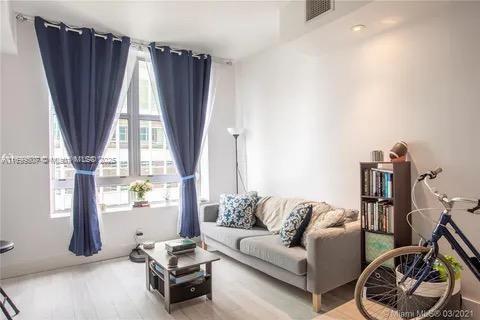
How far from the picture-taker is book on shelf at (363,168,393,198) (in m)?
2.63

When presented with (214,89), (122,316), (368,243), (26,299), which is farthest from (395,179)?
(26,299)

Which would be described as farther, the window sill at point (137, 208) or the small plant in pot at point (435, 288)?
the window sill at point (137, 208)

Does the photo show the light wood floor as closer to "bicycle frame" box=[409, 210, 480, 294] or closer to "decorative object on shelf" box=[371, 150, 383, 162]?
"bicycle frame" box=[409, 210, 480, 294]

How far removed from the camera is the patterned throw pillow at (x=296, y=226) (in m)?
2.91

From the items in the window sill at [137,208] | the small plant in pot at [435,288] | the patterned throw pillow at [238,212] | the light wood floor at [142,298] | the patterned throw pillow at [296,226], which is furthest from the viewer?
the window sill at [137,208]

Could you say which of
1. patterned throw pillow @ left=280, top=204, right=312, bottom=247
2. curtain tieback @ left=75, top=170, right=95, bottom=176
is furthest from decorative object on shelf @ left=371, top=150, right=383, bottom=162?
curtain tieback @ left=75, top=170, right=95, bottom=176

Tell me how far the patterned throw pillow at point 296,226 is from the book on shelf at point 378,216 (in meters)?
0.50

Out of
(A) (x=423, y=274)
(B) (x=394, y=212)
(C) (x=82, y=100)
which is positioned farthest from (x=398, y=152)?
(C) (x=82, y=100)

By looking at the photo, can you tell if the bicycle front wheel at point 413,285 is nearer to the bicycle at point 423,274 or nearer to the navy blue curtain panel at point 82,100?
the bicycle at point 423,274

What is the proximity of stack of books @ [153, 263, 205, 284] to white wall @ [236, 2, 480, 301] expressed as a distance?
165 centimetres

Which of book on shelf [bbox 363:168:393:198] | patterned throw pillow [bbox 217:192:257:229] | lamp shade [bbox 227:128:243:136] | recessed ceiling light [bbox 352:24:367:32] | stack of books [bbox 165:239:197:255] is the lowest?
stack of books [bbox 165:239:197:255]

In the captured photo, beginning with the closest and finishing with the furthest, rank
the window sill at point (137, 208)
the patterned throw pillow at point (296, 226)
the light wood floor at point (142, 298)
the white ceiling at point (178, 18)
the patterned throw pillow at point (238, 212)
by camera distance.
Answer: the light wood floor at point (142, 298) → the patterned throw pillow at point (296, 226) → the white ceiling at point (178, 18) → the patterned throw pillow at point (238, 212) → the window sill at point (137, 208)

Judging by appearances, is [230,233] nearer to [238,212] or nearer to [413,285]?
[238,212]

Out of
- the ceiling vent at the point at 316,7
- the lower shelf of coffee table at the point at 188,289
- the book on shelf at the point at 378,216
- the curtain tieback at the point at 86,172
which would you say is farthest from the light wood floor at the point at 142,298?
the ceiling vent at the point at 316,7
